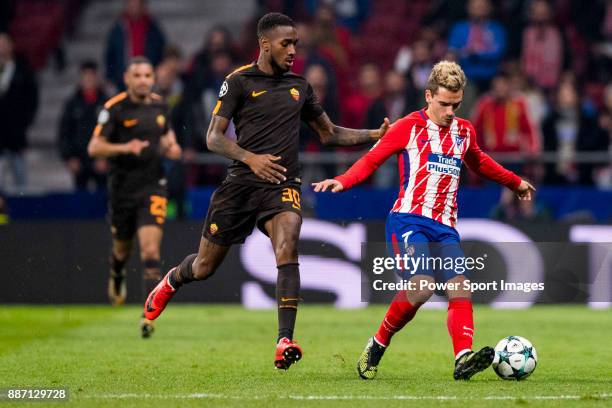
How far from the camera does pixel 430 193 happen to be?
8.37 metres

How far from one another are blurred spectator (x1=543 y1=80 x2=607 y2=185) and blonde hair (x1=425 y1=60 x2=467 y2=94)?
27.8ft

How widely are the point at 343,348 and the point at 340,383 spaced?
2.34 m

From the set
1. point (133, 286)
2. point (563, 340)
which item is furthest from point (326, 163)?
point (563, 340)

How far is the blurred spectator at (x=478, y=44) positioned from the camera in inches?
694

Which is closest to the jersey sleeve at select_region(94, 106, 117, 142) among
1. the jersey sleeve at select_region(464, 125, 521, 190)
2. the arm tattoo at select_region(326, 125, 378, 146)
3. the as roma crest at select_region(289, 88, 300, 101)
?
the arm tattoo at select_region(326, 125, 378, 146)

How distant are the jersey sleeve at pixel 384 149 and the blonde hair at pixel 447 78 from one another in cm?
31

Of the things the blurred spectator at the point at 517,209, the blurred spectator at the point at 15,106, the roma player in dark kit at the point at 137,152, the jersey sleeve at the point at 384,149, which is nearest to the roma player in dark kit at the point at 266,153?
the jersey sleeve at the point at 384,149

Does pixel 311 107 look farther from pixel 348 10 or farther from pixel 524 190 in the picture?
pixel 348 10

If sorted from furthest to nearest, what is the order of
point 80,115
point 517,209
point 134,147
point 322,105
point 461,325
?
point 80,115, point 322,105, point 517,209, point 134,147, point 461,325

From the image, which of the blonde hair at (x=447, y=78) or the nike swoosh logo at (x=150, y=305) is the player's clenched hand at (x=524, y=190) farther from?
the nike swoosh logo at (x=150, y=305)

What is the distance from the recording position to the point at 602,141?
1706cm

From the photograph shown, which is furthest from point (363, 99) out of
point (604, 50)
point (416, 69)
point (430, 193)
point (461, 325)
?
point (461, 325)

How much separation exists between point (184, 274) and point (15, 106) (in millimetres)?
9634

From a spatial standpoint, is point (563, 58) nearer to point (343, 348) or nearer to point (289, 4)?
point (289, 4)
